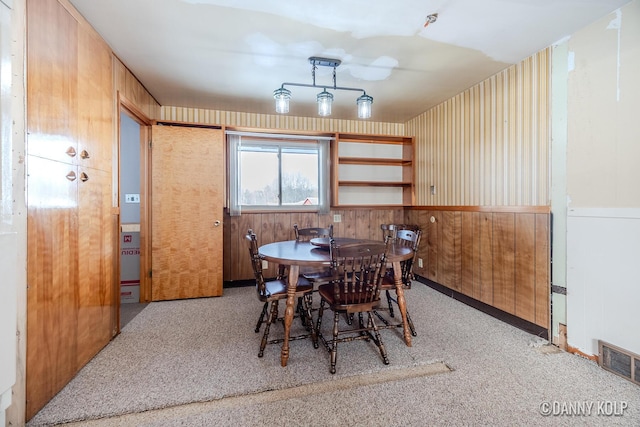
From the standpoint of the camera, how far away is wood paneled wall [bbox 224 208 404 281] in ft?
12.7

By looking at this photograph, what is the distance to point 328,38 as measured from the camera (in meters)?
2.18

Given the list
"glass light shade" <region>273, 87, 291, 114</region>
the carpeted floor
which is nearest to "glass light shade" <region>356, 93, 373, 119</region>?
"glass light shade" <region>273, 87, 291, 114</region>

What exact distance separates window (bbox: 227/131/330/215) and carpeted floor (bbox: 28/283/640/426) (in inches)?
78.6

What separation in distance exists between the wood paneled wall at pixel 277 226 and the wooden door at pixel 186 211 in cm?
41

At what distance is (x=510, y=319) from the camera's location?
2609 mm

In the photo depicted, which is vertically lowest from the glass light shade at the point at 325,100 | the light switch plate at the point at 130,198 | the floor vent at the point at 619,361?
the floor vent at the point at 619,361

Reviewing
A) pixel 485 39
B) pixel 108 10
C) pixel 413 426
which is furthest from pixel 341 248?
pixel 108 10

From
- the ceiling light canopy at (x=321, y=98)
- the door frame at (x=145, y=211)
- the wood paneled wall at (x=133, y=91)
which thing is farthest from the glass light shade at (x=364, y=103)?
the door frame at (x=145, y=211)

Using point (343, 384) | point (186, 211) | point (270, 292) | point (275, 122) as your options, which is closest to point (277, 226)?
point (186, 211)

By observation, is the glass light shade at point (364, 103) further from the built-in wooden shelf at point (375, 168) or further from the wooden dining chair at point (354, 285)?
the built-in wooden shelf at point (375, 168)

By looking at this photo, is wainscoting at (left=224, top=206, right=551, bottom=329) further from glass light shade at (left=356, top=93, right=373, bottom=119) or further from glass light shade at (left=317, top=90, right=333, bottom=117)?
glass light shade at (left=317, top=90, right=333, bottom=117)

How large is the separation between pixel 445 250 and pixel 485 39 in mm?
2250

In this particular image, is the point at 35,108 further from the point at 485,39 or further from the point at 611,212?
the point at 611,212

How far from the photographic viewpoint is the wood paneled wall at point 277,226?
152 inches
